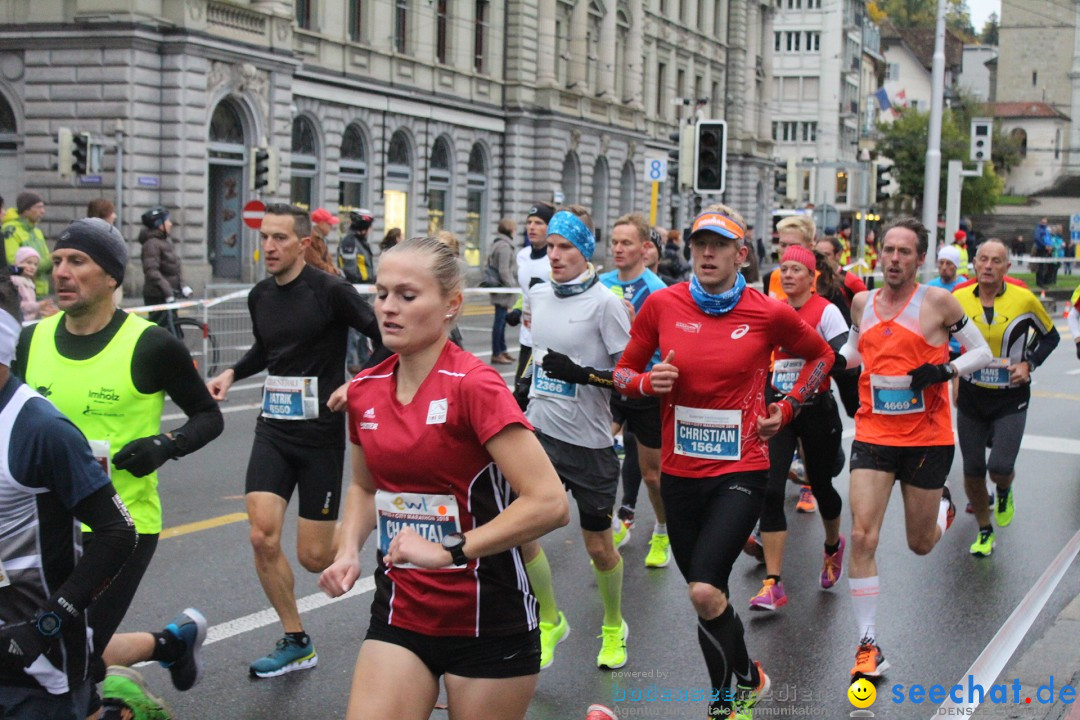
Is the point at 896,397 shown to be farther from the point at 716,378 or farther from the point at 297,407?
the point at 297,407

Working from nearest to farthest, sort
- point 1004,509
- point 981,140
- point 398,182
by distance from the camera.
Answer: point 1004,509 < point 981,140 < point 398,182

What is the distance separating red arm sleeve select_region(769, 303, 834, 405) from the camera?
5.52 metres

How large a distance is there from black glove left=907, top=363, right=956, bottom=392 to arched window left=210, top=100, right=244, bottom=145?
1067 inches

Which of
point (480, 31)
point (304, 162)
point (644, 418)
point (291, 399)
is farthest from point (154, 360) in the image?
point (480, 31)

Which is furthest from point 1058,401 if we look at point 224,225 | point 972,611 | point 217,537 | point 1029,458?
point 224,225

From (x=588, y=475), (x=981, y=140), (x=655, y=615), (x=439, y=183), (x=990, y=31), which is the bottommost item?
(x=655, y=615)

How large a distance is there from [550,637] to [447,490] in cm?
277

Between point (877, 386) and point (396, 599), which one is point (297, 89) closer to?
point (877, 386)

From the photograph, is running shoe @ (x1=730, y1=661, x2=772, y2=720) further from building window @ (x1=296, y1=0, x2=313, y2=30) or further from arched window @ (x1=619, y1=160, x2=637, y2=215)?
arched window @ (x1=619, y1=160, x2=637, y2=215)

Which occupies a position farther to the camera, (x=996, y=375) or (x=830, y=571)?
(x=996, y=375)

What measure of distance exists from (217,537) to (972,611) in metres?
4.25

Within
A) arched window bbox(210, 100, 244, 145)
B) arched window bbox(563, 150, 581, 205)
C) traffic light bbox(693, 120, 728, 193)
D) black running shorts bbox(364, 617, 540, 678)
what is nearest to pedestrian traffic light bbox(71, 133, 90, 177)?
arched window bbox(210, 100, 244, 145)

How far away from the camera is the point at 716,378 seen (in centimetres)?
539

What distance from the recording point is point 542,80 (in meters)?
49.5
